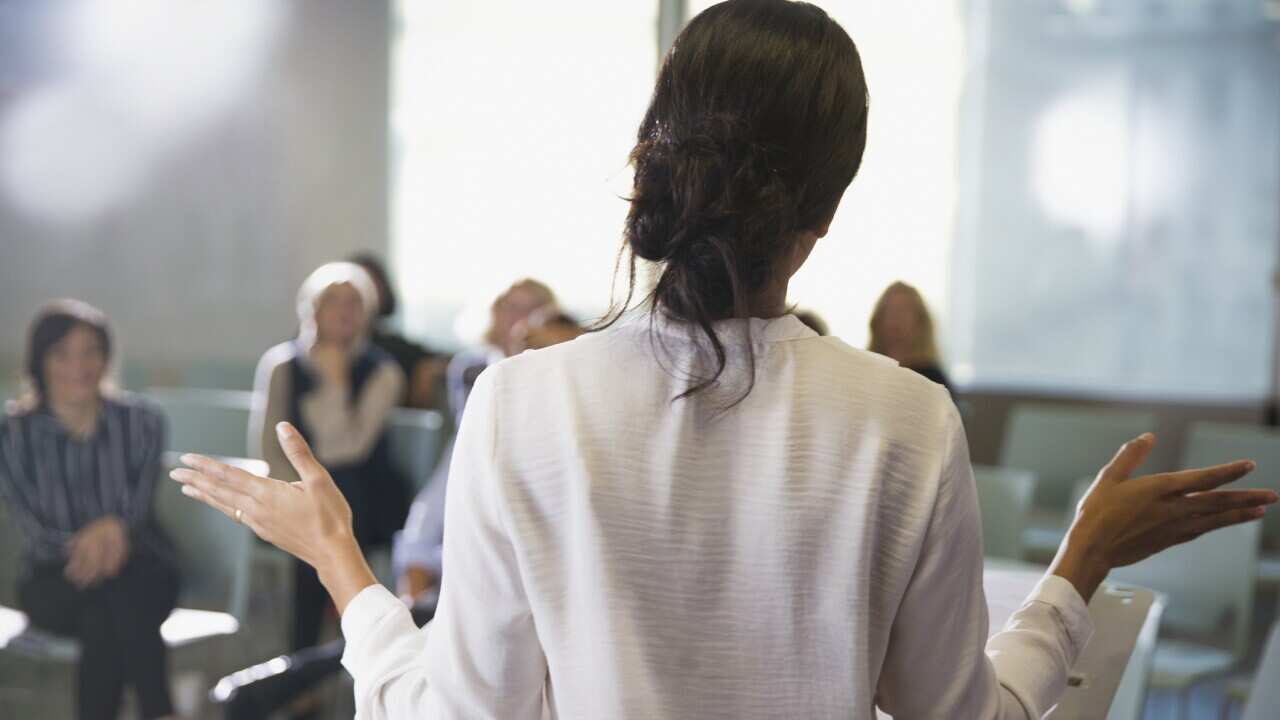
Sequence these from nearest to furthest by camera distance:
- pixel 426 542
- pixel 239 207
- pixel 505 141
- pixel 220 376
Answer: pixel 426 542, pixel 220 376, pixel 505 141, pixel 239 207

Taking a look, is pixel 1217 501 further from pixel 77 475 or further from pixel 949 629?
pixel 77 475

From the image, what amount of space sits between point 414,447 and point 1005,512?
78.7 inches

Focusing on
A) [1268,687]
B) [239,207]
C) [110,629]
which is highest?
[239,207]

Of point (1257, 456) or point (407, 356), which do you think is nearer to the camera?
point (1257, 456)

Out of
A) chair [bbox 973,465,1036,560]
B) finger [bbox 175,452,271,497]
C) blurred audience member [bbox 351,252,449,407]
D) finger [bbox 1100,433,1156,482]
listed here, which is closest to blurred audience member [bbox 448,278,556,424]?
chair [bbox 973,465,1036,560]

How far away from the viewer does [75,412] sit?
3.67m

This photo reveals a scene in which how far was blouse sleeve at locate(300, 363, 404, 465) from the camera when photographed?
4402 millimetres

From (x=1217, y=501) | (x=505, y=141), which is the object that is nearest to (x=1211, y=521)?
(x=1217, y=501)

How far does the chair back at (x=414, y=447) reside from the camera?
447 cm

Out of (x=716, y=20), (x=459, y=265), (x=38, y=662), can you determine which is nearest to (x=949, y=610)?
(x=716, y=20)

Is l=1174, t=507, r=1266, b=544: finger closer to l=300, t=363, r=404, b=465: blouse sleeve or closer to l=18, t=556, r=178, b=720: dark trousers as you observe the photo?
l=18, t=556, r=178, b=720: dark trousers

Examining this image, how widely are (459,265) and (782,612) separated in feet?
21.0

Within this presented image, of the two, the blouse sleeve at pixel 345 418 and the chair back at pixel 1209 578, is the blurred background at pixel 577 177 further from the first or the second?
the chair back at pixel 1209 578

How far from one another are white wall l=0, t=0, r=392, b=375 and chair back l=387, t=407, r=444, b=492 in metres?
2.87
